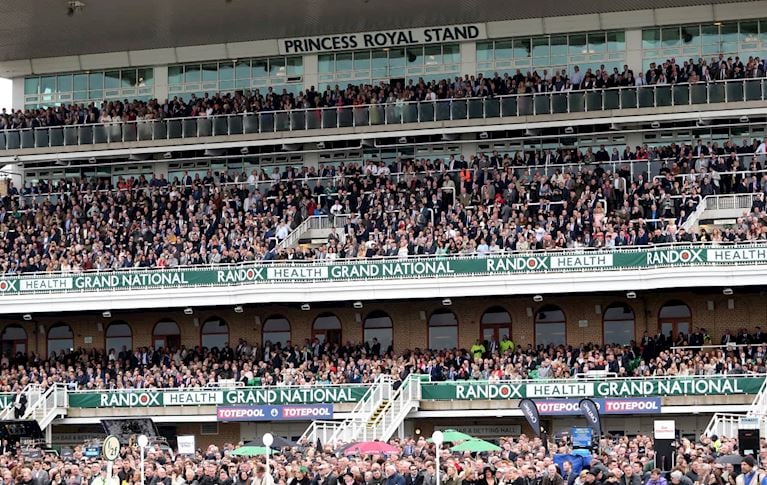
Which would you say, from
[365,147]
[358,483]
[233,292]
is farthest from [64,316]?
[358,483]

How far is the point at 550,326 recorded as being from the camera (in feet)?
167

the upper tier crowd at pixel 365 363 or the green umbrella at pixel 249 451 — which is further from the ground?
the upper tier crowd at pixel 365 363

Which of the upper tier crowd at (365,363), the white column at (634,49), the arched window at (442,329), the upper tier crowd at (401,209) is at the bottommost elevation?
the upper tier crowd at (365,363)

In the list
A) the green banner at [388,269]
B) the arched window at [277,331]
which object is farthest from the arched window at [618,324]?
the arched window at [277,331]

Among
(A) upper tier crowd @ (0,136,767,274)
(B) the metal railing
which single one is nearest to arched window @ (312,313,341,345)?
(A) upper tier crowd @ (0,136,767,274)

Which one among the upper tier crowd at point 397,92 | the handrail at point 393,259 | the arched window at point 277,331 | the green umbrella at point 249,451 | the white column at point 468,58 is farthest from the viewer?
the white column at point 468,58

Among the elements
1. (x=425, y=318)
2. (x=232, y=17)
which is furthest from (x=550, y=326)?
(x=232, y=17)

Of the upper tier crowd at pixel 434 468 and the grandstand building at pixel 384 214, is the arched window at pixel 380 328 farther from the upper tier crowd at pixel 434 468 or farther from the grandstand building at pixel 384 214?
the upper tier crowd at pixel 434 468

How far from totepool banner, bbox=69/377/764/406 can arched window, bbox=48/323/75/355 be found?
6163 mm

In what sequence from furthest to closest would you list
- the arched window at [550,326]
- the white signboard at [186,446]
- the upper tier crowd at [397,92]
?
the upper tier crowd at [397,92] → the arched window at [550,326] → the white signboard at [186,446]

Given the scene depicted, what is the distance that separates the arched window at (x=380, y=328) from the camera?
5234cm

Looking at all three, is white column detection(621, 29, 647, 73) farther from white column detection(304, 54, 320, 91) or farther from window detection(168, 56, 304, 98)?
white column detection(304, 54, 320, 91)

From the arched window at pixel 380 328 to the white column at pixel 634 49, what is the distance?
13.7 meters

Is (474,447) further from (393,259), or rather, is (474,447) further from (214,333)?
(214,333)
